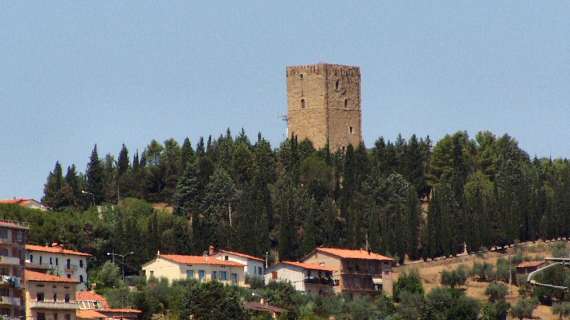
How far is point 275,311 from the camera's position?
99.7 m

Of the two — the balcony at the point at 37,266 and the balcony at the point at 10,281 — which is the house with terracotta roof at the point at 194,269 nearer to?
the balcony at the point at 37,266

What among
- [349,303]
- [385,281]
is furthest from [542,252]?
[349,303]

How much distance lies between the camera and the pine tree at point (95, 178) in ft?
429

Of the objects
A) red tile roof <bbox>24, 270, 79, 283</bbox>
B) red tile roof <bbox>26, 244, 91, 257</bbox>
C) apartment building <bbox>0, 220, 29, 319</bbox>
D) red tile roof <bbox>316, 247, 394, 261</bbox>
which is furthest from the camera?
red tile roof <bbox>316, 247, 394, 261</bbox>

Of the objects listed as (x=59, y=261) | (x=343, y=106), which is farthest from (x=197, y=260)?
(x=343, y=106)

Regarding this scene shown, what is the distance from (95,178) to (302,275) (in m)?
25.2

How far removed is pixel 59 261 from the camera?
335ft

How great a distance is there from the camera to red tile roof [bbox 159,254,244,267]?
107 m

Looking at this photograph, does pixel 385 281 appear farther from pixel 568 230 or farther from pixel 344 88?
pixel 344 88

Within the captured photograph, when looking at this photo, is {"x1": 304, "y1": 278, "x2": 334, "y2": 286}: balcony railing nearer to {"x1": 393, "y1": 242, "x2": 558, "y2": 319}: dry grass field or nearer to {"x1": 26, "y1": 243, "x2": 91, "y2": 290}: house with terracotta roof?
{"x1": 393, "y1": 242, "x2": 558, "y2": 319}: dry grass field

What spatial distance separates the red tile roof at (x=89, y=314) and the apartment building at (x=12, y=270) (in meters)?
4.45

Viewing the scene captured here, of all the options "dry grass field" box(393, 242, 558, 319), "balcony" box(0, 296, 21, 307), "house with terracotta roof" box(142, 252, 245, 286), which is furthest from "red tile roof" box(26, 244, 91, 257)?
"dry grass field" box(393, 242, 558, 319)

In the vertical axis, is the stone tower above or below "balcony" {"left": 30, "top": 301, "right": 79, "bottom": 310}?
above

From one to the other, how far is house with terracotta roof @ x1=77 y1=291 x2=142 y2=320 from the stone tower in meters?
52.2
